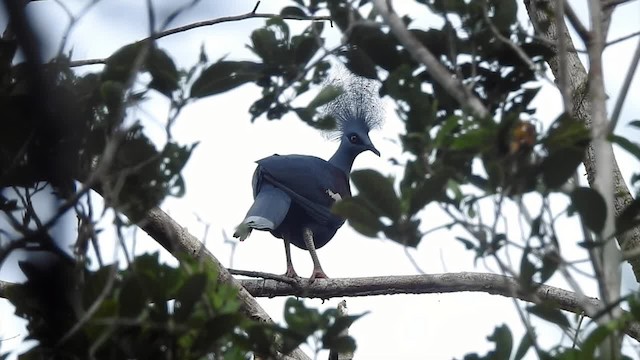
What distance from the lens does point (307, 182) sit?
492cm

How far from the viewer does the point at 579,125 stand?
153cm

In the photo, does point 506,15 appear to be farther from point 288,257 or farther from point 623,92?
point 288,257

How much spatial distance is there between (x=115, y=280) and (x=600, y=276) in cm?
75

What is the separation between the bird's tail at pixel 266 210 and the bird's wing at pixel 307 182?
5 centimetres

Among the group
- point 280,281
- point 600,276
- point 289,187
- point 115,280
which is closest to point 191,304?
point 115,280

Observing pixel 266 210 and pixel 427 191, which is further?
pixel 266 210

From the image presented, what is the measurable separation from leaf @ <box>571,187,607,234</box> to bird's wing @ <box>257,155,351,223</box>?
3.30m

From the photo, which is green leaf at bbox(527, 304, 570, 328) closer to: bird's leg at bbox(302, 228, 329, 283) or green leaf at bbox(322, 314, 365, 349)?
green leaf at bbox(322, 314, 365, 349)

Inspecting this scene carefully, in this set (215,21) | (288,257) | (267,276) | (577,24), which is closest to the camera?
(577,24)

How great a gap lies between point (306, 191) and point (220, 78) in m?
3.11

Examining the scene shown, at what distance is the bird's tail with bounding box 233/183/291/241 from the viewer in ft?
14.9

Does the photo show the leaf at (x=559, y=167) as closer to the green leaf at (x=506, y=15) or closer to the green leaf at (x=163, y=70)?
the green leaf at (x=506, y=15)

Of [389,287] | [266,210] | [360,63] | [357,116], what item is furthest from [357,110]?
[360,63]

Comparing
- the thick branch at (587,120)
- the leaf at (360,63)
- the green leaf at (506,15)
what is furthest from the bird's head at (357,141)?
the green leaf at (506,15)
